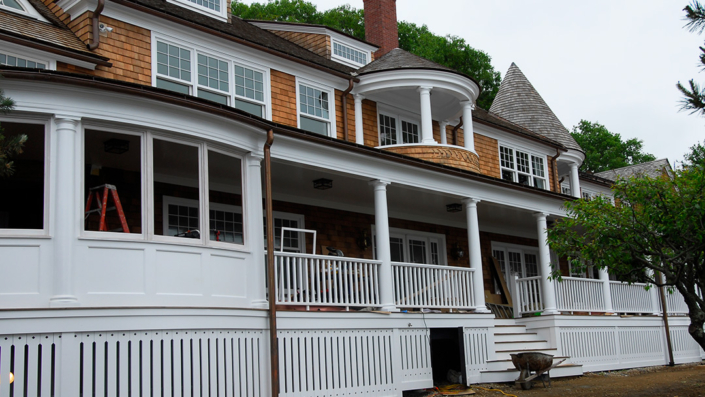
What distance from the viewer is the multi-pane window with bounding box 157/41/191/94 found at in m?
13.9

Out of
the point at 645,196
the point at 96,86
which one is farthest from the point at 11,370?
the point at 645,196

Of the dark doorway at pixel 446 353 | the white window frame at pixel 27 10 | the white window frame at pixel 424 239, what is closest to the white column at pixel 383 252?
the dark doorway at pixel 446 353

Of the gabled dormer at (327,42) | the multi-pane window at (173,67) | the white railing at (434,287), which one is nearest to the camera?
the multi-pane window at (173,67)

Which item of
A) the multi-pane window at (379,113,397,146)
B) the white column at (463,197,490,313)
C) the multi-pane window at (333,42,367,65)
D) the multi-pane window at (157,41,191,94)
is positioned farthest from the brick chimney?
the multi-pane window at (157,41,191,94)

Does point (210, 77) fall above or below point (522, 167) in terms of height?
above

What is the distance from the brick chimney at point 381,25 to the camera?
75.8 ft

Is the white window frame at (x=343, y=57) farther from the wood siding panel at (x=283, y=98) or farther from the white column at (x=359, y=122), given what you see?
the wood siding panel at (x=283, y=98)

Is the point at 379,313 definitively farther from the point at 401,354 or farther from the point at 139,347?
the point at 139,347

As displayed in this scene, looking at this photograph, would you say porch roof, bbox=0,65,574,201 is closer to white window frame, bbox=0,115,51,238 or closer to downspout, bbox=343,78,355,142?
white window frame, bbox=0,115,51,238

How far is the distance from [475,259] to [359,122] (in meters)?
4.35

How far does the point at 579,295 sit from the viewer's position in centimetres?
1942

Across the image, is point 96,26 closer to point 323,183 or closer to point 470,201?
point 323,183

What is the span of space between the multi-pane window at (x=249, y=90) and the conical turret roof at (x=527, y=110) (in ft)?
40.9

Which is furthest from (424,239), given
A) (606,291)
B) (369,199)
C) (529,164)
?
(529,164)
